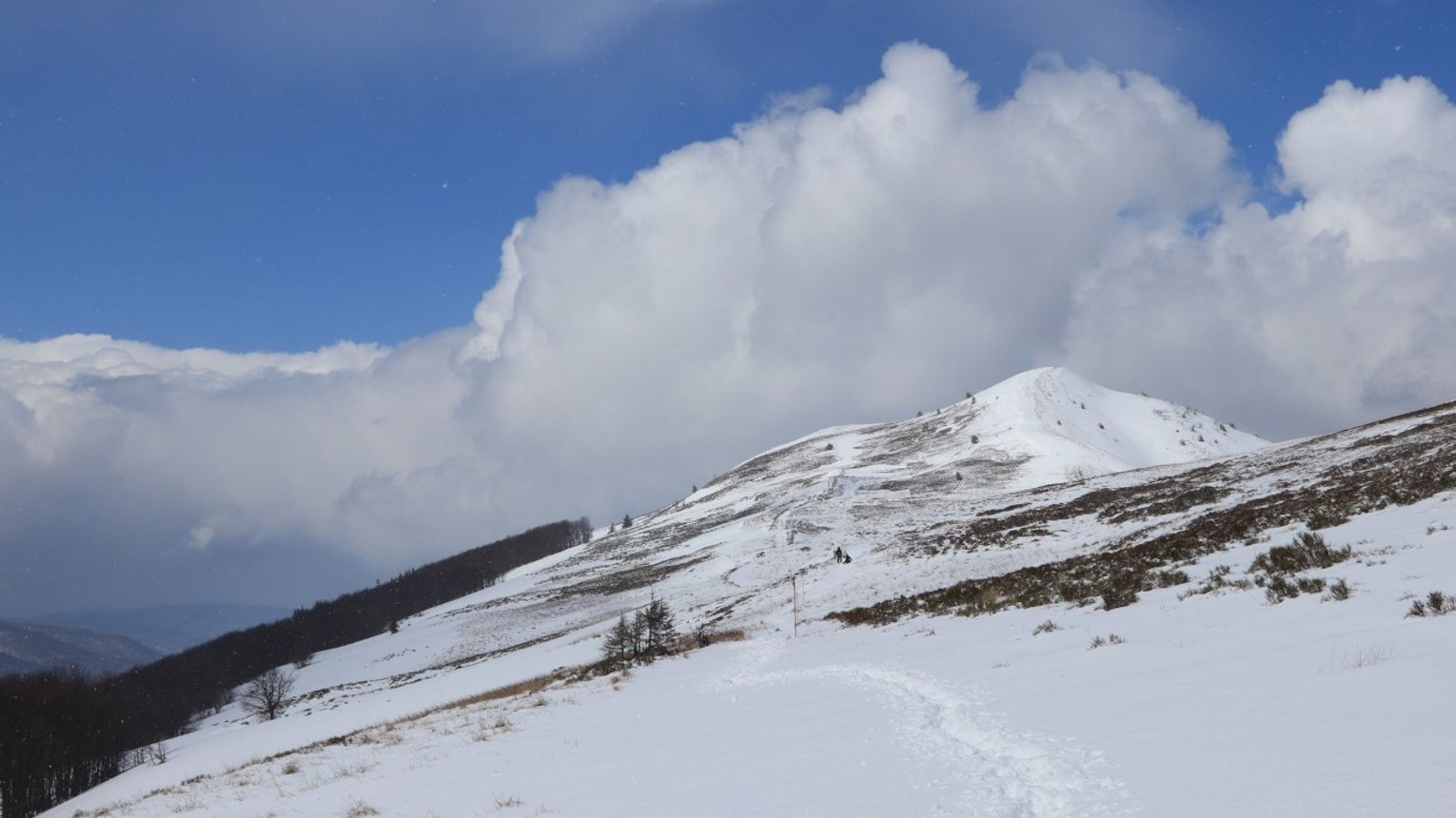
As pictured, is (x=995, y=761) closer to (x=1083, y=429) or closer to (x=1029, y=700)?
(x=1029, y=700)

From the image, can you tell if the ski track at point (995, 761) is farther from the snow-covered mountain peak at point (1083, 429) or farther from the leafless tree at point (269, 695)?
the snow-covered mountain peak at point (1083, 429)

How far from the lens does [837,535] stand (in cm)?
7256

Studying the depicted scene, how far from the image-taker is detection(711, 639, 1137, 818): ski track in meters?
5.75

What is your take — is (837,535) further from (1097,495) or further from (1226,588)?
(1226,588)

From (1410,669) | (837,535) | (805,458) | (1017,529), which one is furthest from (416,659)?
(805,458)

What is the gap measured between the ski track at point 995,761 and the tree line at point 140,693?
98.1 meters

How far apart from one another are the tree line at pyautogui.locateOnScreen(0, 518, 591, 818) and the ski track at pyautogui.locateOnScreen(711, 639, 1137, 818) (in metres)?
98.1

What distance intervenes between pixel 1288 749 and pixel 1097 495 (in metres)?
54.7

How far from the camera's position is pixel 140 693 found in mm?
128875

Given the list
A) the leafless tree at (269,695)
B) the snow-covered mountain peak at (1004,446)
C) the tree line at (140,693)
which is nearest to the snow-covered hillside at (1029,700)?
the leafless tree at (269,695)

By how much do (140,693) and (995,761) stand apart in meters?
167

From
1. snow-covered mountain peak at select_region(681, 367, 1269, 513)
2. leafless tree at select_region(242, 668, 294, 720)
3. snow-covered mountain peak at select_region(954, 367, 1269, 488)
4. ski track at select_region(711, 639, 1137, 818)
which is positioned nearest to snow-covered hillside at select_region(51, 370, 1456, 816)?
ski track at select_region(711, 639, 1137, 818)

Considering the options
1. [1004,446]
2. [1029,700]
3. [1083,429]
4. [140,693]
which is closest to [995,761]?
[1029,700]

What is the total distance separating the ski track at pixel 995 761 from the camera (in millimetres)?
5746
